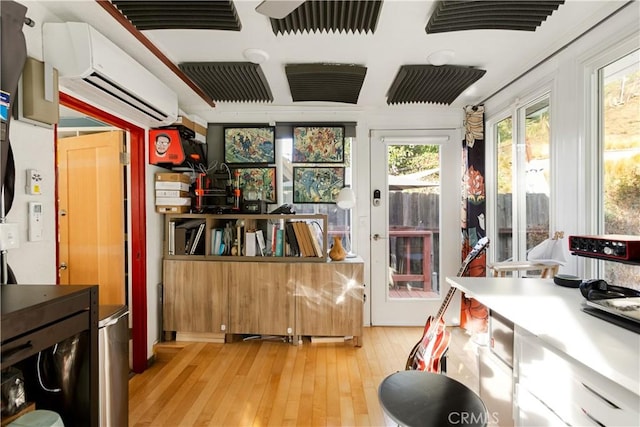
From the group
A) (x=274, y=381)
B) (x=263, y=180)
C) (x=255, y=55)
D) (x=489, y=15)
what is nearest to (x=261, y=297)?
(x=274, y=381)

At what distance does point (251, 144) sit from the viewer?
313 cm

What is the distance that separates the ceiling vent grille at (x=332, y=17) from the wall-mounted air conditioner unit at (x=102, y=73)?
0.95 m

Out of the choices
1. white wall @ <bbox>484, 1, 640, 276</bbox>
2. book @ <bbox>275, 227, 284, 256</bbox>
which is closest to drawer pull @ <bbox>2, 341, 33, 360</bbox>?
book @ <bbox>275, 227, 284, 256</bbox>

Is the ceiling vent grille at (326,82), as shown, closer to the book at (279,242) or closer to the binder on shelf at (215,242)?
the book at (279,242)

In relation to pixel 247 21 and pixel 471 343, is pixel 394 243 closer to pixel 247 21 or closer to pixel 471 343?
pixel 471 343

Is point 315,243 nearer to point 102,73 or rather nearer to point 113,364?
point 113,364

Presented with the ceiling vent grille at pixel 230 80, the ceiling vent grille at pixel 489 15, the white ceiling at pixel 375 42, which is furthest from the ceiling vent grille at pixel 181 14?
the ceiling vent grille at pixel 489 15

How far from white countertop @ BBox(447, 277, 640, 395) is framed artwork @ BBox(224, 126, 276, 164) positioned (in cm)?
230

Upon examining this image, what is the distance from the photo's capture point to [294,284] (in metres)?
2.69

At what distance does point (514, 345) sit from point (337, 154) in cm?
234

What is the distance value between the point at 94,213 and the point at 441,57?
3.00 m

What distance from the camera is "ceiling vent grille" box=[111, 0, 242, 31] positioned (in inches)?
57.9

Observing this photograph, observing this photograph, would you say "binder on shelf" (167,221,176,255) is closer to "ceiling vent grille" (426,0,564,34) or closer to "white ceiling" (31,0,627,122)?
"white ceiling" (31,0,627,122)

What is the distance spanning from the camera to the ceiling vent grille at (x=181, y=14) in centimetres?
147
